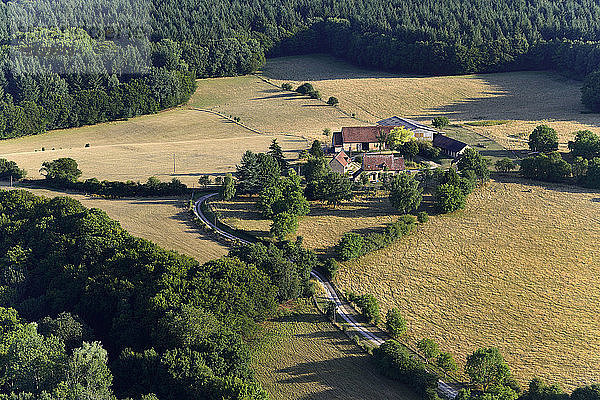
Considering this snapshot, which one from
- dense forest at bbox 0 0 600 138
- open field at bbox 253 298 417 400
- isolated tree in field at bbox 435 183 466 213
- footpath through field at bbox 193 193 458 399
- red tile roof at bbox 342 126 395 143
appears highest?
dense forest at bbox 0 0 600 138

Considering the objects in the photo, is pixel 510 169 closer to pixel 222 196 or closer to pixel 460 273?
pixel 460 273

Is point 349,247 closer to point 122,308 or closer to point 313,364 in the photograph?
point 313,364

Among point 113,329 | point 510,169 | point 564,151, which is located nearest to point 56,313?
point 113,329

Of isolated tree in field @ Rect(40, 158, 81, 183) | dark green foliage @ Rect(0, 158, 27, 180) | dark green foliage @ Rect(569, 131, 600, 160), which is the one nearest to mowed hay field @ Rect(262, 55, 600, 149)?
dark green foliage @ Rect(569, 131, 600, 160)

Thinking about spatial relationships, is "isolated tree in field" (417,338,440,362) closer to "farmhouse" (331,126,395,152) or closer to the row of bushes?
the row of bushes

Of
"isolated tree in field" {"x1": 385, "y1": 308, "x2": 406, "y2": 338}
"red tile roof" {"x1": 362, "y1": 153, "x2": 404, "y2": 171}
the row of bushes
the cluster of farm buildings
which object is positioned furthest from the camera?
the cluster of farm buildings
